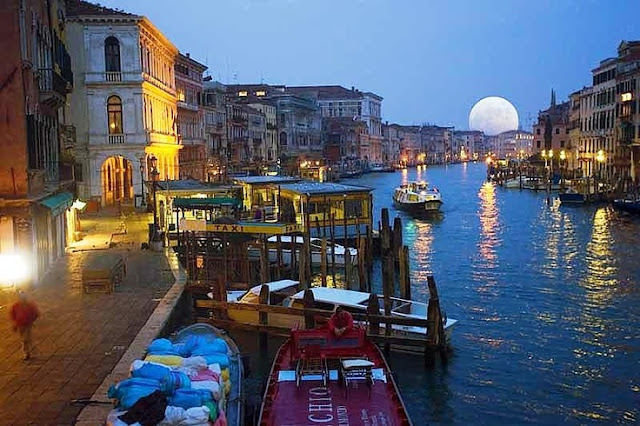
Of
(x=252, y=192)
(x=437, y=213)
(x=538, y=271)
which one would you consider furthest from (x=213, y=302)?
(x=437, y=213)

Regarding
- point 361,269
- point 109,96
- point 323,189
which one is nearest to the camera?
point 361,269

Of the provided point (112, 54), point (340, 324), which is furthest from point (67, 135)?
point (340, 324)

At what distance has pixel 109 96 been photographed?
132 ft

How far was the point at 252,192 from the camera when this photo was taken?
1521 inches

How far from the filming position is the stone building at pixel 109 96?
Answer: 128 ft

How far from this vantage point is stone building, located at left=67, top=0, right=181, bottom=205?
1538 inches

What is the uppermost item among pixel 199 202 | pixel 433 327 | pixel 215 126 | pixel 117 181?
pixel 215 126

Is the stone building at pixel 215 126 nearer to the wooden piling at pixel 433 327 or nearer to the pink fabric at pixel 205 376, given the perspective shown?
the wooden piling at pixel 433 327

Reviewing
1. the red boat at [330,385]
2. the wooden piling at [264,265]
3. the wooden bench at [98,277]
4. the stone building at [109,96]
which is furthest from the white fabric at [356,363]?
the stone building at [109,96]

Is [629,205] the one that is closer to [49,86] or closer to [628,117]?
[628,117]

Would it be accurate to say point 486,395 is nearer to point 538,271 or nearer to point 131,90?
point 538,271

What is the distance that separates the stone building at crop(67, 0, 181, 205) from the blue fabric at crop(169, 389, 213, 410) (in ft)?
99.5

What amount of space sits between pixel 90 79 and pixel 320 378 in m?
30.7

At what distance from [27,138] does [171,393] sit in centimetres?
1107
